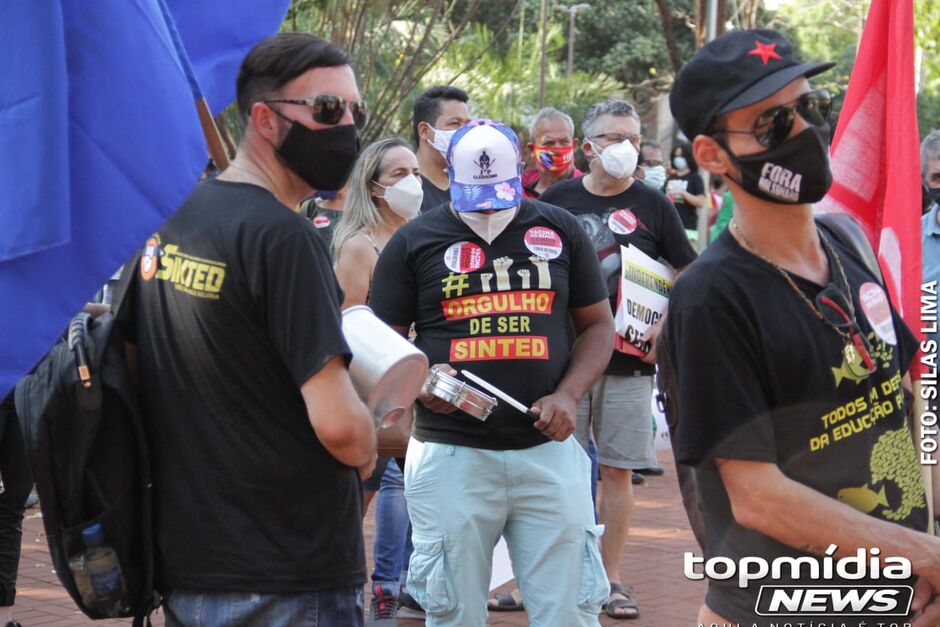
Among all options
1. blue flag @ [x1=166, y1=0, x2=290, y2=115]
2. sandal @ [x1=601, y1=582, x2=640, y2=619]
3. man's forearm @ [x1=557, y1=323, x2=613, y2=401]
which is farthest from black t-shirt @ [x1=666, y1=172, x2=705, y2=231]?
blue flag @ [x1=166, y1=0, x2=290, y2=115]

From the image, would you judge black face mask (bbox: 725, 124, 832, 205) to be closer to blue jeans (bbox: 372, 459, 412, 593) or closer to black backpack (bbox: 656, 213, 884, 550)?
black backpack (bbox: 656, 213, 884, 550)

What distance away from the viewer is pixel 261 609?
3.00 metres

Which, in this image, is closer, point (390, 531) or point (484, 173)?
point (484, 173)

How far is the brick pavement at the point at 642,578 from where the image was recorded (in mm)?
6211

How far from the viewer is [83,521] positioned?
118 inches

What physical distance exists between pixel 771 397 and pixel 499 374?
2.01 metres

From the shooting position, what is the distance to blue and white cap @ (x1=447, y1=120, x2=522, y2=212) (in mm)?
4668

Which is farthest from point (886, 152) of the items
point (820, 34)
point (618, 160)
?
point (820, 34)

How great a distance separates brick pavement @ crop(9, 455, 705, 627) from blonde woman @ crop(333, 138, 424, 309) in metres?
1.81

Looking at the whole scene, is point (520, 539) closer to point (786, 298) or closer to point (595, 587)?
point (595, 587)

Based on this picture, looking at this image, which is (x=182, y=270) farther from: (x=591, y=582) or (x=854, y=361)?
(x=591, y=582)

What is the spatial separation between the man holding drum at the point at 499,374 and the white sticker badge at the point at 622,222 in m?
1.64

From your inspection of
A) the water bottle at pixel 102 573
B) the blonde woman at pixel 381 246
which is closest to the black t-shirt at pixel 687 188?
the blonde woman at pixel 381 246

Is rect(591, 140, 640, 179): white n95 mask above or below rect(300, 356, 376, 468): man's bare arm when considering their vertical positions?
below
